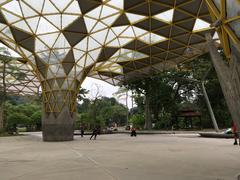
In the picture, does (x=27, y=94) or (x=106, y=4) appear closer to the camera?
(x=106, y=4)

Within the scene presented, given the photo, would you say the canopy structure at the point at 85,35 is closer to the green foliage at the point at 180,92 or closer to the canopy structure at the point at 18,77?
the canopy structure at the point at 18,77

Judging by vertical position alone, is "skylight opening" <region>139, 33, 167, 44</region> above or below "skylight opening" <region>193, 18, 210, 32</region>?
below

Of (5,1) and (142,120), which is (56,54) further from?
→ (142,120)

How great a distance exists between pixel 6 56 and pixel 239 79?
1563 inches

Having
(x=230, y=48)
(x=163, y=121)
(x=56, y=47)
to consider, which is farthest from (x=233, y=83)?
(x=163, y=121)

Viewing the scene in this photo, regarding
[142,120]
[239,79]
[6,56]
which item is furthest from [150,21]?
[142,120]

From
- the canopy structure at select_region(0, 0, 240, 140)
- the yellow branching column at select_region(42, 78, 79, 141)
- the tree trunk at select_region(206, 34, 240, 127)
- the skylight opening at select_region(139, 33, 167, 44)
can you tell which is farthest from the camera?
the skylight opening at select_region(139, 33, 167, 44)

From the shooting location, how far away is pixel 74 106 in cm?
3006

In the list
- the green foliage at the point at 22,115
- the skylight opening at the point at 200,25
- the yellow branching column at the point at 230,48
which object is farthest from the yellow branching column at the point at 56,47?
the green foliage at the point at 22,115

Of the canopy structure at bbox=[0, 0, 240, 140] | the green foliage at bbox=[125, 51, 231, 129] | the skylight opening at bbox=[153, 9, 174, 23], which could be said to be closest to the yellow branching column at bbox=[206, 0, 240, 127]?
the canopy structure at bbox=[0, 0, 240, 140]

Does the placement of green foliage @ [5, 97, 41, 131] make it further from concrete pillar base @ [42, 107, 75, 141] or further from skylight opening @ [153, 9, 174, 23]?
skylight opening @ [153, 9, 174, 23]

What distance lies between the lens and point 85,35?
2705cm

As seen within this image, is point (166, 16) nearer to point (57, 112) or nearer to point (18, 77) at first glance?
point (57, 112)

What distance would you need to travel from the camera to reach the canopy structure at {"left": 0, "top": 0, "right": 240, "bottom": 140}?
2270 centimetres
